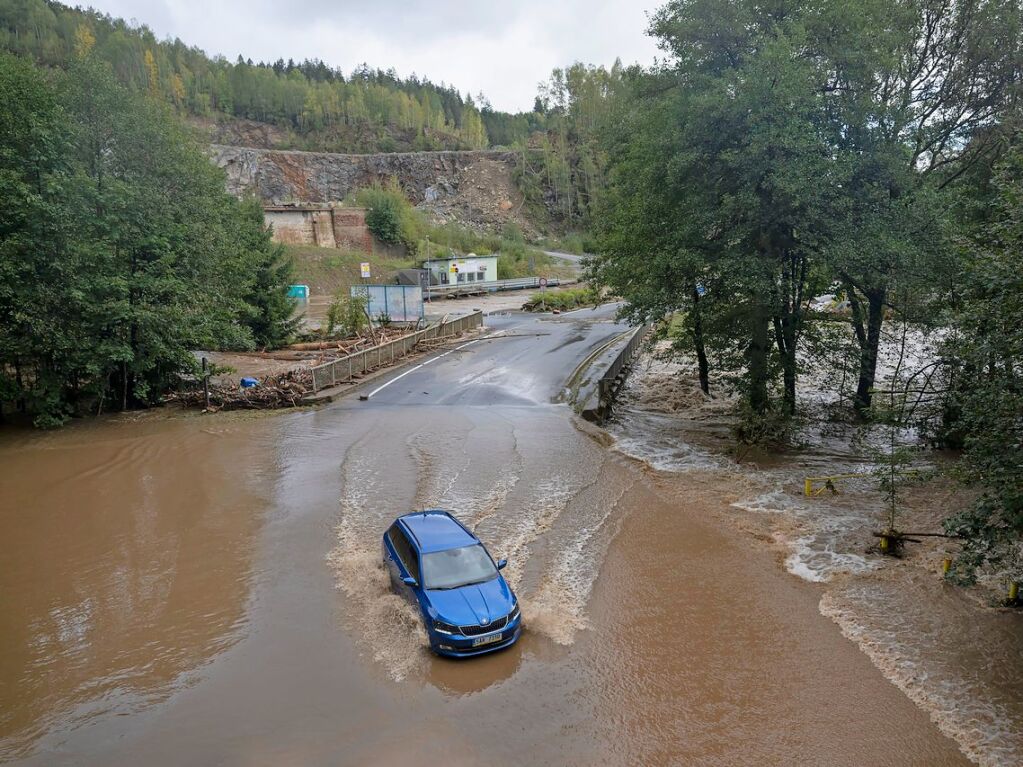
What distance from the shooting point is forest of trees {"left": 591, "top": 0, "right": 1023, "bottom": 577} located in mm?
17906

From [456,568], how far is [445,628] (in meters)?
1.14

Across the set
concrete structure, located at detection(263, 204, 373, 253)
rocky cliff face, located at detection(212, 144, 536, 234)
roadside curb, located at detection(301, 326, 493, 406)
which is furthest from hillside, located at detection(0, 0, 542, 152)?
roadside curb, located at detection(301, 326, 493, 406)

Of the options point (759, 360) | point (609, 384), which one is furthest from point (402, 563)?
point (609, 384)

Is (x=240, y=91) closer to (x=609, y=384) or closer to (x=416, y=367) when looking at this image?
(x=416, y=367)

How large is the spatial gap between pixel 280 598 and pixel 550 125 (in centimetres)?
12861

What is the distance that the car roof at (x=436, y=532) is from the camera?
10984 mm

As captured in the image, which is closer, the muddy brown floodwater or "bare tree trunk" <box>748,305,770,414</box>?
the muddy brown floodwater

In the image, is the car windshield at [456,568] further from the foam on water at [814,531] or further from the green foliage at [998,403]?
the green foliage at [998,403]

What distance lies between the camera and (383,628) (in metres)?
10.6

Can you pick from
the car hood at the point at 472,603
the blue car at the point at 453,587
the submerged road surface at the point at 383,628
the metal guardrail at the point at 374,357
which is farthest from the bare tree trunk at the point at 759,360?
the metal guardrail at the point at 374,357

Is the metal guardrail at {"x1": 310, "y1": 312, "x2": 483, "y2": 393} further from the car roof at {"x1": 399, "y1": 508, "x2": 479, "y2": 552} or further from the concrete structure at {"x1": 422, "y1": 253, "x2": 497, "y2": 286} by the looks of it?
the concrete structure at {"x1": 422, "y1": 253, "x2": 497, "y2": 286}

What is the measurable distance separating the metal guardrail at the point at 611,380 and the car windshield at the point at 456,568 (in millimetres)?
13924

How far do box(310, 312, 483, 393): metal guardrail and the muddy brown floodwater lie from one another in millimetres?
8682

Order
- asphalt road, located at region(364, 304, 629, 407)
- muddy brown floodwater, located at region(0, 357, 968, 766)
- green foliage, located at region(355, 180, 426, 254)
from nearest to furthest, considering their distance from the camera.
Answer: muddy brown floodwater, located at region(0, 357, 968, 766) → asphalt road, located at region(364, 304, 629, 407) → green foliage, located at region(355, 180, 426, 254)
